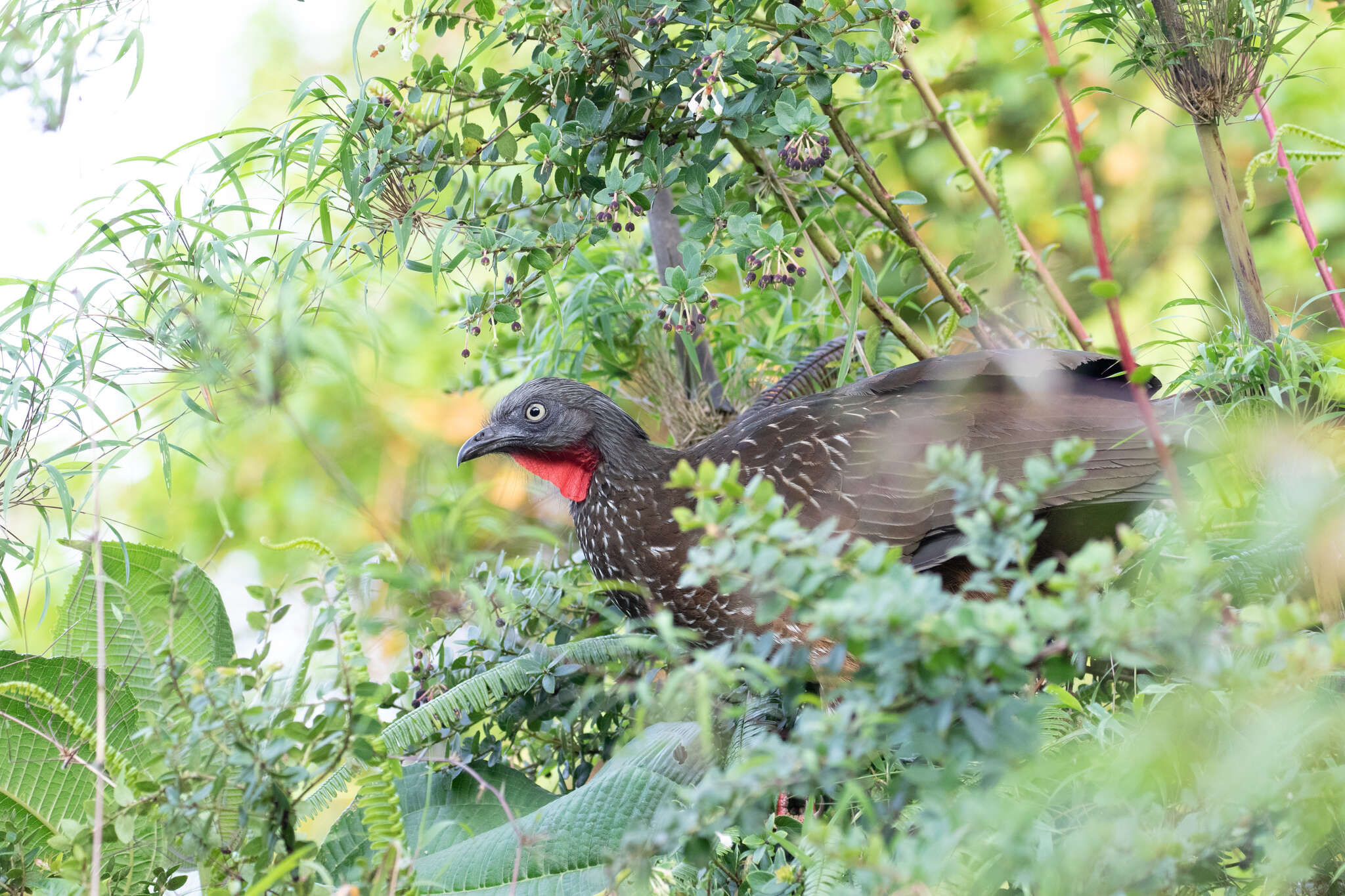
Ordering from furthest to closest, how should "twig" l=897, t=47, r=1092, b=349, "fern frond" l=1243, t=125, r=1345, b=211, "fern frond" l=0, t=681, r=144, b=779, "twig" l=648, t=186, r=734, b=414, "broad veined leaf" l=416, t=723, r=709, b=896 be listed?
1. "twig" l=648, t=186, r=734, b=414
2. "twig" l=897, t=47, r=1092, b=349
3. "fern frond" l=1243, t=125, r=1345, b=211
4. "broad veined leaf" l=416, t=723, r=709, b=896
5. "fern frond" l=0, t=681, r=144, b=779

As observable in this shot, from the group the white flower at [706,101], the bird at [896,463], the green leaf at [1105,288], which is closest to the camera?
the green leaf at [1105,288]

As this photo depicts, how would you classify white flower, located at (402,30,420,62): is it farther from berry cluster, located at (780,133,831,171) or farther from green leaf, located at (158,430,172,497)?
green leaf, located at (158,430,172,497)

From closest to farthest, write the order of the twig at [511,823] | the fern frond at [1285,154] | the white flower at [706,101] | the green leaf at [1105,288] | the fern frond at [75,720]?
the green leaf at [1105,288] → the twig at [511,823] → the fern frond at [75,720] → the fern frond at [1285,154] → the white flower at [706,101]

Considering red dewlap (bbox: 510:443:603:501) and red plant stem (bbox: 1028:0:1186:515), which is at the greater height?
red plant stem (bbox: 1028:0:1186:515)

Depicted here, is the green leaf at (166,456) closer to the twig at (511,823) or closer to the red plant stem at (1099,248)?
the twig at (511,823)

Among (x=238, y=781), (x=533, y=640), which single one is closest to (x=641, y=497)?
(x=533, y=640)

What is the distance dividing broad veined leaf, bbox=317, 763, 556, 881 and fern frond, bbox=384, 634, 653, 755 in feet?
0.27

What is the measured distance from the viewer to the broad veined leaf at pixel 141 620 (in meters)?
1.72

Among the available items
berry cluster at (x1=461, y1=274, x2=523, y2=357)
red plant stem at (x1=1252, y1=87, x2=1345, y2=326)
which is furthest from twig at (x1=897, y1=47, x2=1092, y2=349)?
berry cluster at (x1=461, y1=274, x2=523, y2=357)

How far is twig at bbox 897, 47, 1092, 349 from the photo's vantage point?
1942 mm

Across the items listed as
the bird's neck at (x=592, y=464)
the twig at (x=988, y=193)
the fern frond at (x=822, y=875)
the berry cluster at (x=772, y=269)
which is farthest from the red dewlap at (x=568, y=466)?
the fern frond at (x=822, y=875)

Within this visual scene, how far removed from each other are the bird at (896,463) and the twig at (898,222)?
0.27m

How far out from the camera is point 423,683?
1.89m

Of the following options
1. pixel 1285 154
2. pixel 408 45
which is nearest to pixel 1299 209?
Result: pixel 1285 154
